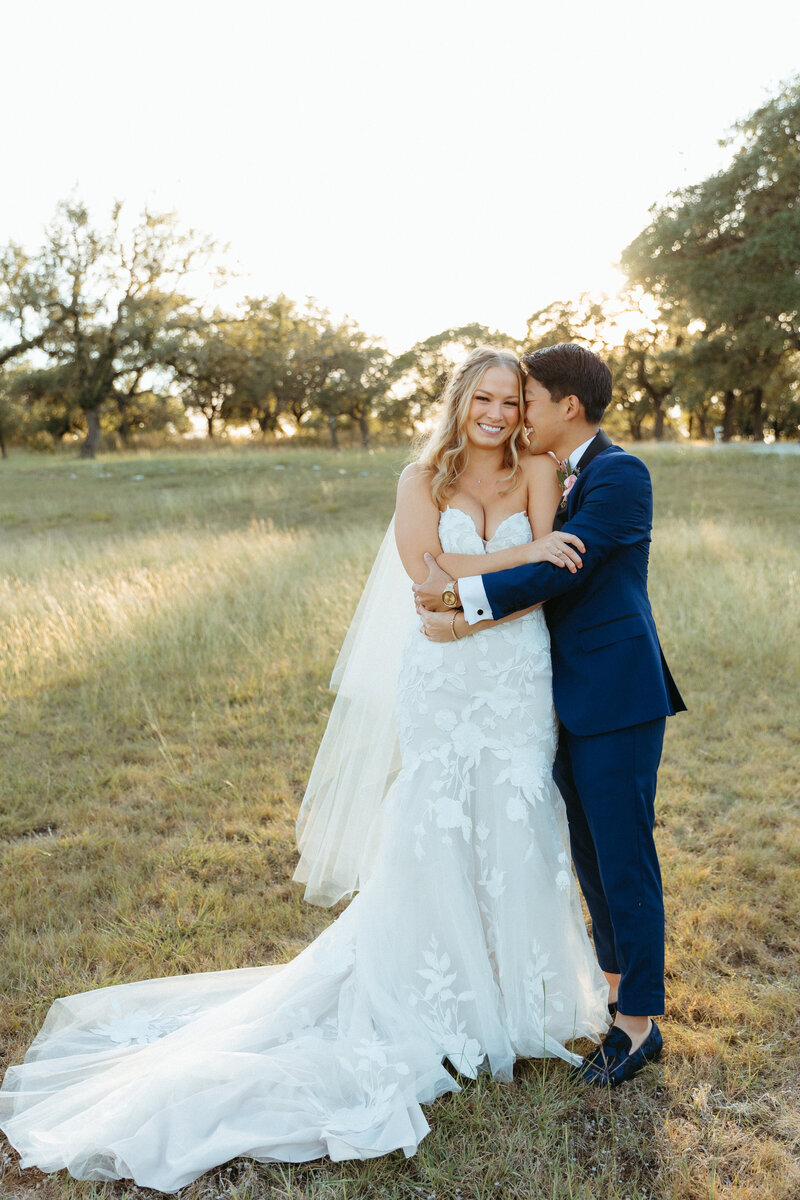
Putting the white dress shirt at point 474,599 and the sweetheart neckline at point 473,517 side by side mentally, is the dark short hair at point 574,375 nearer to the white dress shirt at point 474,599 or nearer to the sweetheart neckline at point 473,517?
the sweetheart neckline at point 473,517

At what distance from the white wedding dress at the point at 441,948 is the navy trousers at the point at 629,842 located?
20 cm

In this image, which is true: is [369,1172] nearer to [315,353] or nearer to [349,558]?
[349,558]

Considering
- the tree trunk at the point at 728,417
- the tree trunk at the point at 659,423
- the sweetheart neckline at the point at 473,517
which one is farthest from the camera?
the tree trunk at the point at 659,423

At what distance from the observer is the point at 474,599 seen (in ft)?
9.52

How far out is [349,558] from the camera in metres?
11.4

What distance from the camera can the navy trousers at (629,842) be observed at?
291 centimetres

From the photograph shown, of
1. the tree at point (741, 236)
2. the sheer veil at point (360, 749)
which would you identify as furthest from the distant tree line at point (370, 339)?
the sheer veil at point (360, 749)

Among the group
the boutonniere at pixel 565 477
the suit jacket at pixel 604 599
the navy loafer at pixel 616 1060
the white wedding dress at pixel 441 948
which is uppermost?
the boutonniere at pixel 565 477

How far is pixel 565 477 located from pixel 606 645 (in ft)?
2.20

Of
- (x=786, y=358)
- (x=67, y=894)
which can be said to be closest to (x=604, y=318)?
(x=786, y=358)

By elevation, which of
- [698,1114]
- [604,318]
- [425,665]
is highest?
[604,318]

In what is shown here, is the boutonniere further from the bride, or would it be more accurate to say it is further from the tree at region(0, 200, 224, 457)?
the tree at region(0, 200, 224, 457)

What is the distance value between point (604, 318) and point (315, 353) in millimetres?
15430

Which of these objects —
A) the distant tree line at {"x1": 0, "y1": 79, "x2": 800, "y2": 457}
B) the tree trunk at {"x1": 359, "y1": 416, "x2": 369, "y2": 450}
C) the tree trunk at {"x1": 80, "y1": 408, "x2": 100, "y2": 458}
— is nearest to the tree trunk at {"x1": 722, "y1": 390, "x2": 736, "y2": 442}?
the distant tree line at {"x1": 0, "y1": 79, "x2": 800, "y2": 457}
